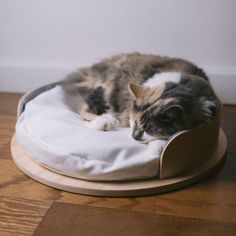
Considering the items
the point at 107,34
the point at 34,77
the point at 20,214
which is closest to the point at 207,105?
the point at 20,214

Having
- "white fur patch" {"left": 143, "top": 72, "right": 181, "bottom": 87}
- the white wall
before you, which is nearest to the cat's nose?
"white fur patch" {"left": 143, "top": 72, "right": 181, "bottom": 87}

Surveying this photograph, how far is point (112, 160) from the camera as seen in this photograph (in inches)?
50.9

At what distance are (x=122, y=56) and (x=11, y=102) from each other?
0.74 metres

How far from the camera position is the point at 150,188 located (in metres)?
1.27

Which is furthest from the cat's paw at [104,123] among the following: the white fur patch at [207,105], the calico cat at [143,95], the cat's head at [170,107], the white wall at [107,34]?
the white wall at [107,34]

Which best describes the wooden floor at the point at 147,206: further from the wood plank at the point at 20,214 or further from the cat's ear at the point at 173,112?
the cat's ear at the point at 173,112

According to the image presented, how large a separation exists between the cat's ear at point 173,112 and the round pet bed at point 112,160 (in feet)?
0.22

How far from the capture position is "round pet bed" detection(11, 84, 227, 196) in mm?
1265

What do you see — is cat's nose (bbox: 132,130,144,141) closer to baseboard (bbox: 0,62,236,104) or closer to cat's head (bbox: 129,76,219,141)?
cat's head (bbox: 129,76,219,141)

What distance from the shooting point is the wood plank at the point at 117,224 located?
44.0 inches

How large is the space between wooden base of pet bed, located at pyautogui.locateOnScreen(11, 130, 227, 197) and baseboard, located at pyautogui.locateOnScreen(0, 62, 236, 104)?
2.22 feet

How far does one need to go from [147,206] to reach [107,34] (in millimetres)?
1082

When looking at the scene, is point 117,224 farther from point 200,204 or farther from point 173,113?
point 173,113

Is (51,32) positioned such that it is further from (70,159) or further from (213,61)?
(70,159)
